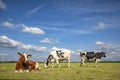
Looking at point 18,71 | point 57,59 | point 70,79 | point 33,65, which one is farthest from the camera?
point 57,59

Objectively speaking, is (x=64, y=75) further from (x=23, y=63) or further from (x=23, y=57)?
(x=23, y=57)

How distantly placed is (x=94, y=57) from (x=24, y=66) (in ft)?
65.1

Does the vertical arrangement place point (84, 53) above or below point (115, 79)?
above

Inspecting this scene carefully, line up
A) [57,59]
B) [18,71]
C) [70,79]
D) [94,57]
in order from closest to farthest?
[70,79] < [18,71] < [57,59] < [94,57]

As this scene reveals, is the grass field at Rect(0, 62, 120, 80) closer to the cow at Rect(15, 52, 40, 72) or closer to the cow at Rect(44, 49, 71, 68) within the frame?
the cow at Rect(15, 52, 40, 72)

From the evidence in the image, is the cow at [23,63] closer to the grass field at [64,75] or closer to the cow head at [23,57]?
the cow head at [23,57]

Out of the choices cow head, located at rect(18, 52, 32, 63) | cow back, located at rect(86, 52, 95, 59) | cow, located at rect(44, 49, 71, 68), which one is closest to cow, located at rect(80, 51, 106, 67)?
cow back, located at rect(86, 52, 95, 59)

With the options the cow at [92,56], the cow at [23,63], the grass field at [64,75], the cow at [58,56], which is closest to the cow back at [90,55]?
the cow at [92,56]

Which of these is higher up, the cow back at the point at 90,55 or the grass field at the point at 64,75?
Answer: the cow back at the point at 90,55

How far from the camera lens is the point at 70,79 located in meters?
17.3

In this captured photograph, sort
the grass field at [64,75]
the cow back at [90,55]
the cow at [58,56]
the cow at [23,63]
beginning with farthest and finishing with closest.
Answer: the cow back at [90,55] → the cow at [58,56] → the cow at [23,63] → the grass field at [64,75]

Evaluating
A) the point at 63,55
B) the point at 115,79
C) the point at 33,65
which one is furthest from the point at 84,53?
the point at 115,79

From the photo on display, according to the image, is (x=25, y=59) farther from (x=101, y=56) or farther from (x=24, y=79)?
(x=101, y=56)

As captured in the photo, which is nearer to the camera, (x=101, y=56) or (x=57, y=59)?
(x=57, y=59)
